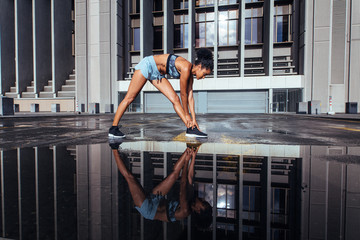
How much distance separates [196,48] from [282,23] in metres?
9.17

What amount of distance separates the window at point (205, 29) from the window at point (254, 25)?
12.4 feet

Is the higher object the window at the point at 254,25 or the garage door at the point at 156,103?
the window at the point at 254,25

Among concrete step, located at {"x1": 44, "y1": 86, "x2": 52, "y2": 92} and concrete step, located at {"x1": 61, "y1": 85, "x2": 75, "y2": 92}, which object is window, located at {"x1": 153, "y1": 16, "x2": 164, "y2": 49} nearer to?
concrete step, located at {"x1": 61, "y1": 85, "x2": 75, "y2": 92}

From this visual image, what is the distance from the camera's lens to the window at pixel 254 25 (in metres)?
24.8

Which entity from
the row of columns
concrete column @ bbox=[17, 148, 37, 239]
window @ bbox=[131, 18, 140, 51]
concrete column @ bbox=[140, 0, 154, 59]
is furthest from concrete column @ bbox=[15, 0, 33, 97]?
concrete column @ bbox=[17, 148, 37, 239]

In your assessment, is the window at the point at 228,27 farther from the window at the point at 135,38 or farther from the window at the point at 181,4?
the window at the point at 135,38

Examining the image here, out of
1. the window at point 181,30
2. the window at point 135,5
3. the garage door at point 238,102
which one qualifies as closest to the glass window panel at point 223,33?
the window at point 181,30

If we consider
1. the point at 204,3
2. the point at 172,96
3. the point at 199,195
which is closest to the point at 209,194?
the point at 199,195

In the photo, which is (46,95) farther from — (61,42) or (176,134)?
(176,134)

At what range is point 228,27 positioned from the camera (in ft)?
84.1

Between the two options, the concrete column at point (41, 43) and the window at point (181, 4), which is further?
the window at point (181, 4)

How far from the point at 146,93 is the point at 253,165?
24344 mm

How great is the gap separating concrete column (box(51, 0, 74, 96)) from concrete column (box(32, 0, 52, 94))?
2.30 m

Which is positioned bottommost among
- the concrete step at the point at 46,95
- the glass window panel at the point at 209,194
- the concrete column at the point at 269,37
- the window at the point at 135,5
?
the glass window panel at the point at 209,194
